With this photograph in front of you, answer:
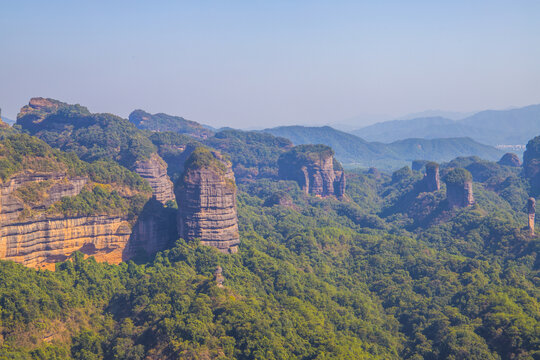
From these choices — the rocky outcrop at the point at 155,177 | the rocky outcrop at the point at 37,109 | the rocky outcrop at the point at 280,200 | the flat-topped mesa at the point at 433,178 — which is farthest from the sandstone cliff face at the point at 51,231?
the flat-topped mesa at the point at 433,178

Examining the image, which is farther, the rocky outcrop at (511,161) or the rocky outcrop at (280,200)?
the rocky outcrop at (511,161)

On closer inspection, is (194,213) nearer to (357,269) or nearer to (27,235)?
(27,235)

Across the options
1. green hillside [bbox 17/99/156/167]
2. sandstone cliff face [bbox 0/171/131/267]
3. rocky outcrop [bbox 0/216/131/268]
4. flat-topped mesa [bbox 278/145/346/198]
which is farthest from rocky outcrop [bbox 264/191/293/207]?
sandstone cliff face [bbox 0/171/131/267]

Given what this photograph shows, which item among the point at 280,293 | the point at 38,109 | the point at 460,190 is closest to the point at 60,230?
the point at 280,293

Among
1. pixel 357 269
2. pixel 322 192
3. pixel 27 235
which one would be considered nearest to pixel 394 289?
pixel 357 269

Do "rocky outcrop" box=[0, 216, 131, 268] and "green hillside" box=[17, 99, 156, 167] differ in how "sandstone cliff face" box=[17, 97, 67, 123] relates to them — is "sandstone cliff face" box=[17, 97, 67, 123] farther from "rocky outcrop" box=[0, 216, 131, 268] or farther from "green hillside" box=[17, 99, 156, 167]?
"rocky outcrop" box=[0, 216, 131, 268]

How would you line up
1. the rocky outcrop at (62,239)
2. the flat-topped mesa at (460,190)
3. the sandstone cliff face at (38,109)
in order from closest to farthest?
the rocky outcrop at (62,239) → the flat-topped mesa at (460,190) → the sandstone cliff face at (38,109)

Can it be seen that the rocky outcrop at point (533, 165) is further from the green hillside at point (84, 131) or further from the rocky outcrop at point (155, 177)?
the green hillside at point (84, 131)
